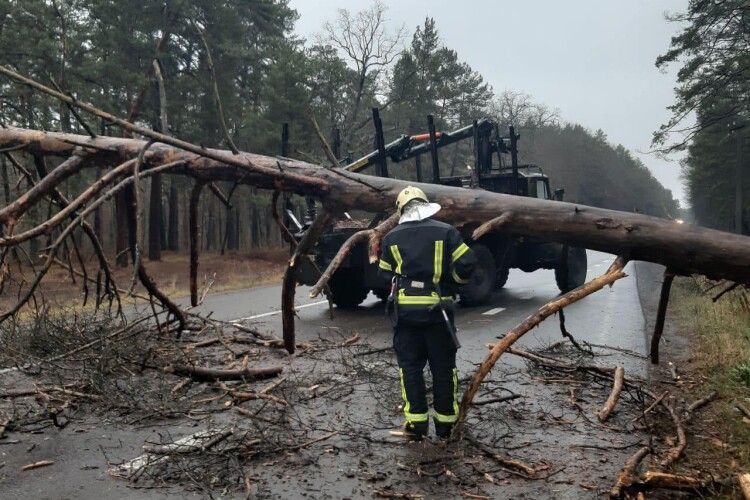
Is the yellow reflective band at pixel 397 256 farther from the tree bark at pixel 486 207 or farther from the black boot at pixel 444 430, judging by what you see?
the black boot at pixel 444 430

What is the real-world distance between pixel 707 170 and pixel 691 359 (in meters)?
33.4

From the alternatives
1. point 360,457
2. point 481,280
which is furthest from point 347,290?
point 360,457

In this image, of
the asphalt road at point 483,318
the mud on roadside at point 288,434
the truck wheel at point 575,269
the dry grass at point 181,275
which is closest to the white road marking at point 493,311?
the asphalt road at point 483,318

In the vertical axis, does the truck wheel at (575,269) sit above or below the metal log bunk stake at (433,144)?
below

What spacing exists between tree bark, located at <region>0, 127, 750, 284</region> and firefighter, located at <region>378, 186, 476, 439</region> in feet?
1.10

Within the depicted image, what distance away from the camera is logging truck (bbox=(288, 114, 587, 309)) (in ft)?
36.6

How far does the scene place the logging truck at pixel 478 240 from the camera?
439 inches

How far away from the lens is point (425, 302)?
455 cm

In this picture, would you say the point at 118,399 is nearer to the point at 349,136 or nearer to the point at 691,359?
the point at 691,359

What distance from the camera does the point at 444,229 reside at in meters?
4.61

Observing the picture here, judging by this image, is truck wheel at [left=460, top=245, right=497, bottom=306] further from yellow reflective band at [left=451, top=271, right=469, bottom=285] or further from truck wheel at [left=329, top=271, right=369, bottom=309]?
yellow reflective band at [left=451, top=271, right=469, bottom=285]

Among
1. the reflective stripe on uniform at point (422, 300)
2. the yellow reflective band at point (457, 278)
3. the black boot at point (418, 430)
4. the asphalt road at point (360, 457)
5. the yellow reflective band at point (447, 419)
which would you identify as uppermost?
the yellow reflective band at point (457, 278)

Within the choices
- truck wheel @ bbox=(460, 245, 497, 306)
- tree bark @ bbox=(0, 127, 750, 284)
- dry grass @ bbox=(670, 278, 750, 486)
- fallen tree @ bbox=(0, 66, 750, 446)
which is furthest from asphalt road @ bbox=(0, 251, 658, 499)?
truck wheel @ bbox=(460, 245, 497, 306)

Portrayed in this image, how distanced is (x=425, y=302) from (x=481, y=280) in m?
7.77
